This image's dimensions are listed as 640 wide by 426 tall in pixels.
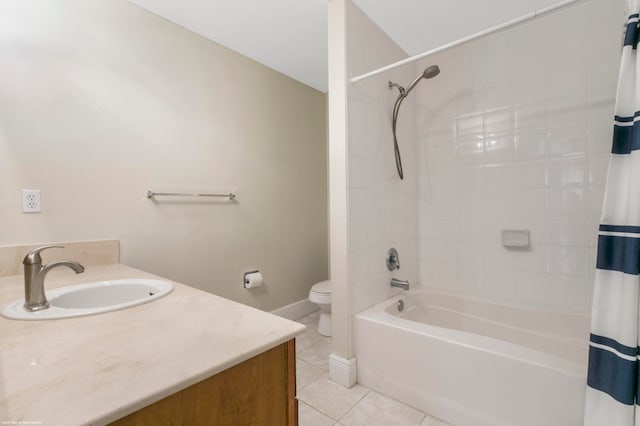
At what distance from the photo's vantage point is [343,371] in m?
1.57

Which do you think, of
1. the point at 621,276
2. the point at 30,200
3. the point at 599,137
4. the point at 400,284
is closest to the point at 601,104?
the point at 599,137

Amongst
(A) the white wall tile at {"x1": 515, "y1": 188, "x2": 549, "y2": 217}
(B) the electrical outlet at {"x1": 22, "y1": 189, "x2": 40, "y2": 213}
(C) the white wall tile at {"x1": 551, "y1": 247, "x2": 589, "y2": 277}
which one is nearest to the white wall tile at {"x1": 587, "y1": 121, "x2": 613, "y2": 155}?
(A) the white wall tile at {"x1": 515, "y1": 188, "x2": 549, "y2": 217}

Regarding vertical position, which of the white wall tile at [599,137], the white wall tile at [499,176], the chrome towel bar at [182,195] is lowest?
the chrome towel bar at [182,195]

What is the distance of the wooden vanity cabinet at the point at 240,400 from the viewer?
48 cm

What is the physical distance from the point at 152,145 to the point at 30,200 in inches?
24.5

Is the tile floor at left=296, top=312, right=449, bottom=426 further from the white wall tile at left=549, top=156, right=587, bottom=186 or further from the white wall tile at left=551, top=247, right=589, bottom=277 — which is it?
the white wall tile at left=549, top=156, right=587, bottom=186

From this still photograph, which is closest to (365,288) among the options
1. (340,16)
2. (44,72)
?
(340,16)

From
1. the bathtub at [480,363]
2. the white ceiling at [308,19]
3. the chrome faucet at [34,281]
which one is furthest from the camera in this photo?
the white ceiling at [308,19]

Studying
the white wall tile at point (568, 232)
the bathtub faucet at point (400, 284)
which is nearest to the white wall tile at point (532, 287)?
the white wall tile at point (568, 232)

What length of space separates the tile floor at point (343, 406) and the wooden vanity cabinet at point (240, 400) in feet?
2.59

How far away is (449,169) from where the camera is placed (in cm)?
209

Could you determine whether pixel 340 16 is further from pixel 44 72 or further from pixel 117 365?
pixel 117 365

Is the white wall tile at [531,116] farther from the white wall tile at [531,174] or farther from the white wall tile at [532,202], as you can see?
the white wall tile at [532,202]

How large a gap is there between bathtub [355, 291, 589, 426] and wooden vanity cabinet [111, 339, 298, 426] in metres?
0.90
